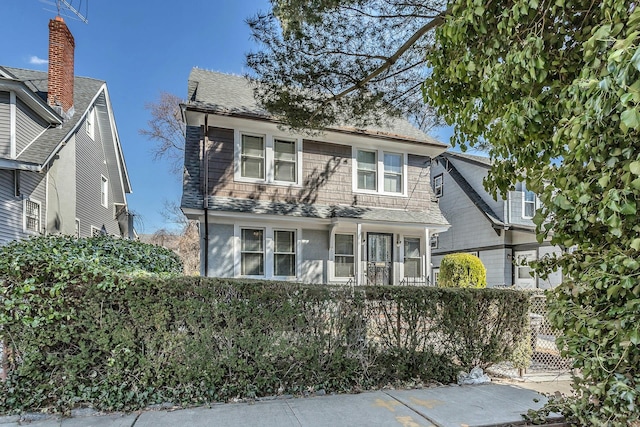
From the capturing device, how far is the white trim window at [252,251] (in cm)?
945

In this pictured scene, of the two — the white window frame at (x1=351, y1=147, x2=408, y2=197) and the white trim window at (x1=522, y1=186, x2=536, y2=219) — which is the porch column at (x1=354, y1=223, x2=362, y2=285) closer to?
the white window frame at (x1=351, y1=147, x2=408, y2=197)

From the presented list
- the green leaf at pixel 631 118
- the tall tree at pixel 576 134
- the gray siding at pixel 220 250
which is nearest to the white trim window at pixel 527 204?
the gray siding at pixel 220 250

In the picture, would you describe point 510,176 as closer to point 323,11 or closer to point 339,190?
point 323,11

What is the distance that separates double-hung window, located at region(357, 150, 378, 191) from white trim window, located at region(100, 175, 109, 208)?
33.9ft

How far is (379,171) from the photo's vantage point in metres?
10.9

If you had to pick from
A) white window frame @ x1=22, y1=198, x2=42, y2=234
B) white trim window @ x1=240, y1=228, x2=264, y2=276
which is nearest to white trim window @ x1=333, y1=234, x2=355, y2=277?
white trim window @ x1=240, y1=228, x2=264, y2=276

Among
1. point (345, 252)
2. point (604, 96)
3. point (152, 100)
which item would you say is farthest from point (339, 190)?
point (152, 100)

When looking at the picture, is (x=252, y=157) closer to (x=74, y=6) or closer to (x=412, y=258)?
(x=74, y=6)

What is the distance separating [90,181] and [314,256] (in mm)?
8749

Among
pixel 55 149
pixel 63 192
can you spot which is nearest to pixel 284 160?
pixel 55 149

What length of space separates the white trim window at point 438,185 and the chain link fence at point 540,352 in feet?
37.3

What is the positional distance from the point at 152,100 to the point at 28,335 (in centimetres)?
1871

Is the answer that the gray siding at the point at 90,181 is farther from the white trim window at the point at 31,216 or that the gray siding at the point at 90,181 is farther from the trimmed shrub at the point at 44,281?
the trimmed shrub at the point at 44,281

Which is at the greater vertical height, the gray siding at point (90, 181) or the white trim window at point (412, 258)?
the gray siding at point (90, 181)
